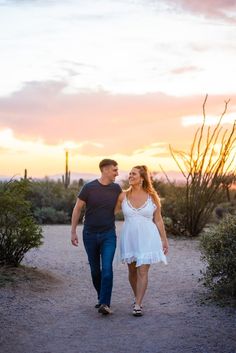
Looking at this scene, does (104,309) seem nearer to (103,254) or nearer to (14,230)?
(103,254)

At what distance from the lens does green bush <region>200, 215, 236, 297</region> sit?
954cm

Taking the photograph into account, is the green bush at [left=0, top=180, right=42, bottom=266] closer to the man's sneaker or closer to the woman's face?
the man's sneaker

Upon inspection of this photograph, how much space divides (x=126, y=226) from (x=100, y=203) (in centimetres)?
45

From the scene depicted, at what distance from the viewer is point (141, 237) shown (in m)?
8.76

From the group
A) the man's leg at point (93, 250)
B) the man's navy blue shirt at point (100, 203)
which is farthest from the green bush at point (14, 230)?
the man's navy blue shirt at point (100, 203)

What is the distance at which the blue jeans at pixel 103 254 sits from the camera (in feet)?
29.1

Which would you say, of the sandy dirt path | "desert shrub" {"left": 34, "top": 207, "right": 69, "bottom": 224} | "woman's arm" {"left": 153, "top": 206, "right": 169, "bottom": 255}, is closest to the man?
the sandy dirt path

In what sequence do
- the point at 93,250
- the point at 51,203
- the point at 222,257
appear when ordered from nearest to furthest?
the point at 93,250
the point at 222,257
the point at 51,203

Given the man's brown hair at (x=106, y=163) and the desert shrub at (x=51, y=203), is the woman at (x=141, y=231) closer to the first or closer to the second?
the man's brown hair at (x=106, y=163)

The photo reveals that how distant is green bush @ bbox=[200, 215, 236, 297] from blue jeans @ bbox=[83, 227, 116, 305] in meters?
1.64

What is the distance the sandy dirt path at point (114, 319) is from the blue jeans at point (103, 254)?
32 cm

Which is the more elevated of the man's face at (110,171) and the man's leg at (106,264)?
the man's face at (110,171)

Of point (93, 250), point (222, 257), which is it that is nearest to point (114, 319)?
point (93, 250)

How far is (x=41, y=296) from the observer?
33.7 feet
